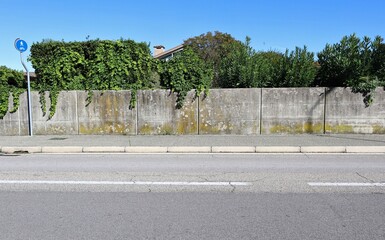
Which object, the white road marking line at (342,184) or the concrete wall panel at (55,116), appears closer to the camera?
the white road marking line at (342,184)

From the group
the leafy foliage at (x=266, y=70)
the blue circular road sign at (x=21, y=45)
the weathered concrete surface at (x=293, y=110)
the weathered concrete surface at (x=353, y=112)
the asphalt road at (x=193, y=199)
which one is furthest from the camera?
the leafy foliage at (x=266, y=70)

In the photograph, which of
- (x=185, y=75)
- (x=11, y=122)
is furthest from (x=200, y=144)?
(x=11, y=122)

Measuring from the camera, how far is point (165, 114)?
40.9 ft

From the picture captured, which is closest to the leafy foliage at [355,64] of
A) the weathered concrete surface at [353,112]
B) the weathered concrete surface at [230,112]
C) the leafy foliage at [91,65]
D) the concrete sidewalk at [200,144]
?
the weathered concrete surface at [353,112]

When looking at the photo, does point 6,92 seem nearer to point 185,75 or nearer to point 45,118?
point 45,118

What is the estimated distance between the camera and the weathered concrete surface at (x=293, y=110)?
12141mm

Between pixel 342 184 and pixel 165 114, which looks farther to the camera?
pixel 165 114

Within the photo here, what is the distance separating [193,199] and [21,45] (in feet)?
33.4

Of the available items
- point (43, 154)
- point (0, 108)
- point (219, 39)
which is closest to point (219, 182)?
point (43, 154)

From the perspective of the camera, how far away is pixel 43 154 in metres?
9.62

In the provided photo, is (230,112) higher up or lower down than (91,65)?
lower down

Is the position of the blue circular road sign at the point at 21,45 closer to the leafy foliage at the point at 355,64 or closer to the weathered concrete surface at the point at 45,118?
the weathered concrete surface at the point at 45,118

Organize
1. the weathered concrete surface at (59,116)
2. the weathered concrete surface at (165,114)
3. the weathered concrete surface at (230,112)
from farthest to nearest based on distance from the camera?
the weathered concrete surface at (59,116) → the weathered concrete surface at (165,114) → the weathered concrete surface at (230,112)

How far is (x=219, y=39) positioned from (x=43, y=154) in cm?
3882
